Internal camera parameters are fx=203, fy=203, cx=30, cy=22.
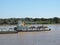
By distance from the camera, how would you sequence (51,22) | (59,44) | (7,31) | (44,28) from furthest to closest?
(51,22)
(44,28)
(7,31)
(59,44)

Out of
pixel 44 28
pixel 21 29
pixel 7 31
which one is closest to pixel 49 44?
pixel 7 31

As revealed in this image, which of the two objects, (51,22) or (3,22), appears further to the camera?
(51,22)

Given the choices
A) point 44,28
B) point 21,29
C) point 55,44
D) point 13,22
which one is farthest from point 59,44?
point 13,22

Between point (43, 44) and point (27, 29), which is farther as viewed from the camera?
point (27, 29)

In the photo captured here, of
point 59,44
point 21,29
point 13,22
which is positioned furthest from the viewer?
point 13,22

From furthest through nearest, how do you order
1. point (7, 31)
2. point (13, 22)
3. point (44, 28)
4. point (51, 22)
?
point (51, 22)
point (13, 22)
point (44, 28)
point (7, 31)

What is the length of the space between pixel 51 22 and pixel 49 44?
287ft

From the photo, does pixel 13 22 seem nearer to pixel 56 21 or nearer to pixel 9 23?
pixel 9 23

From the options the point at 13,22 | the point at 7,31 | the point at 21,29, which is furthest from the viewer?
the point at 13,22

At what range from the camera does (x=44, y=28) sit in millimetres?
59625

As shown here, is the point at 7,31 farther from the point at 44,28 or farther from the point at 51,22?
the point at 51,22

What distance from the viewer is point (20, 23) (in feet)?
187

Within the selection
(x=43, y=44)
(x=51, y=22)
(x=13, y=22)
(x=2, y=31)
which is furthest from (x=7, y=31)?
(x=51, y=22)

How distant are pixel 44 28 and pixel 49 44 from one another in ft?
114
